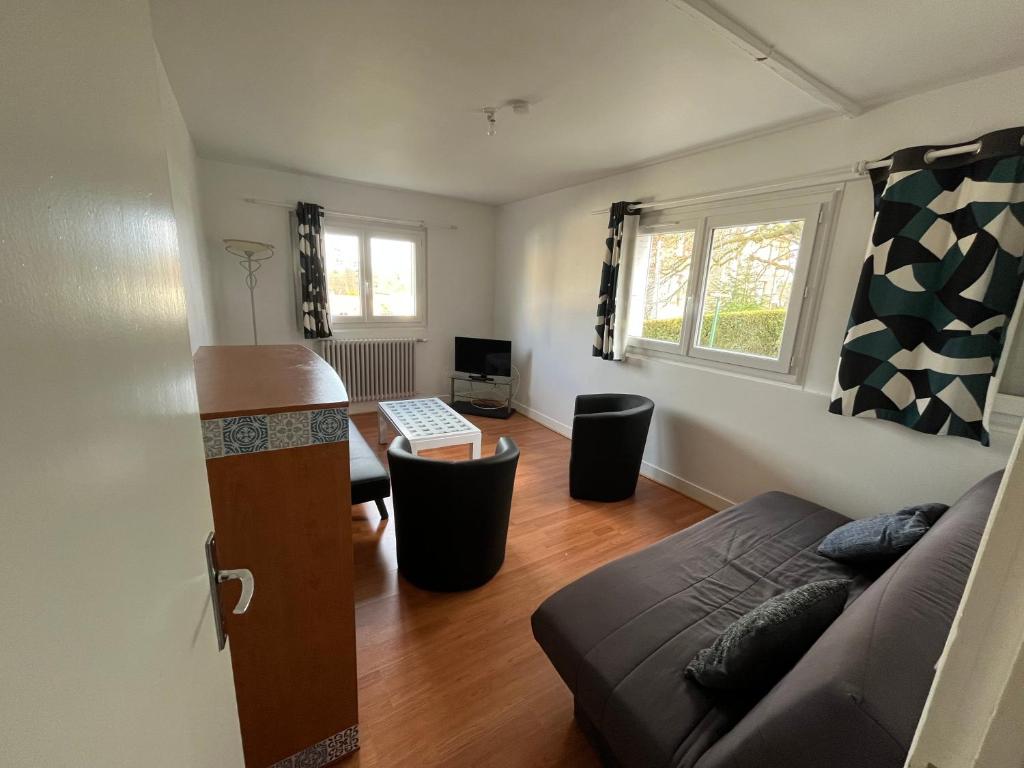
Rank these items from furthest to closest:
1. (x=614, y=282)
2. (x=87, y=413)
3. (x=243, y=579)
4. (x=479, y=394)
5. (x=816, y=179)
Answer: (x=479, y=394) < (x=614, y=282) < (x=816, y=179) < (x=243, y=579) < (x=87, y=413)

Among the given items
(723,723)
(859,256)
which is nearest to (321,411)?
(723,723)

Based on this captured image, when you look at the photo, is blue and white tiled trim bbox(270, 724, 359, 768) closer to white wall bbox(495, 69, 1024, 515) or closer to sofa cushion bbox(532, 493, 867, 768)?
sofa cushion bbox(532, 493, 867, 768)

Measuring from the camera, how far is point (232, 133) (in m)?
2.80

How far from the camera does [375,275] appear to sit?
446cm

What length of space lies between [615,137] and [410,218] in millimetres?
2617

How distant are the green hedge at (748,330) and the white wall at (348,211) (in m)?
2.80

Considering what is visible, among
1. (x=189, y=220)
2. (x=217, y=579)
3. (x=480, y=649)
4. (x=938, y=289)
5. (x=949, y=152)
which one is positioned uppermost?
(x=949, y=152)

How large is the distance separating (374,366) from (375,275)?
1016 mm

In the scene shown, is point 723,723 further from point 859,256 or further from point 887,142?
point 887,142

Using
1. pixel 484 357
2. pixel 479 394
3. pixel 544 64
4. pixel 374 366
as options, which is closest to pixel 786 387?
pixel 544 64

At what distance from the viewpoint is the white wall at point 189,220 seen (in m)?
2.05

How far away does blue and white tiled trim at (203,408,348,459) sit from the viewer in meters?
0.94

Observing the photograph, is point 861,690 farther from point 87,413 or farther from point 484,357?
point 484,357

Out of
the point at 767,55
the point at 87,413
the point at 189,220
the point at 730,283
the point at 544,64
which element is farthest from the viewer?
the point at 730,283
